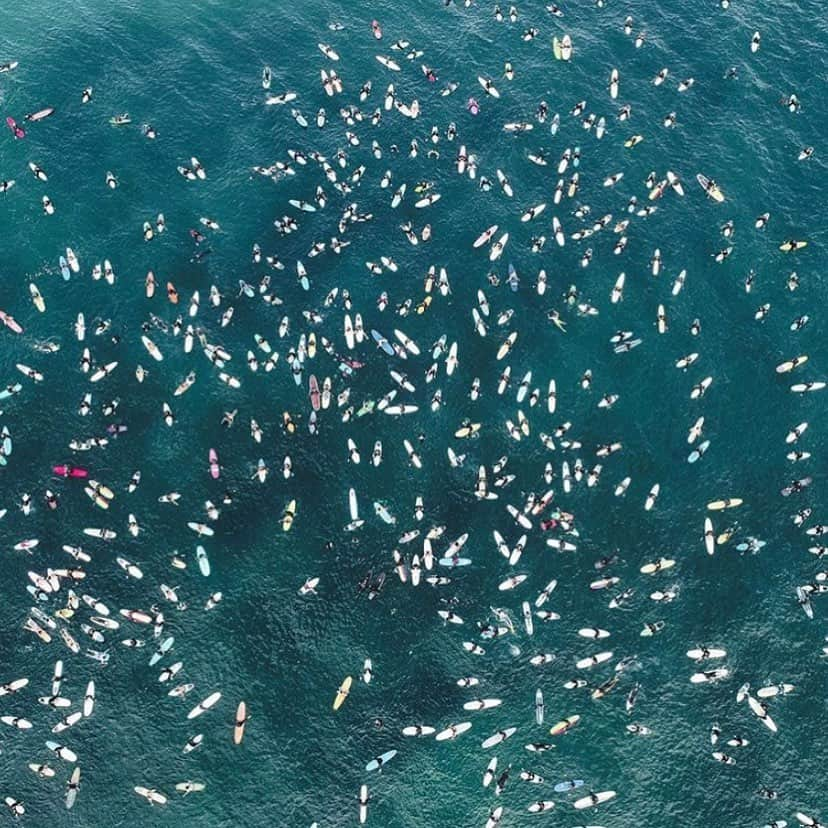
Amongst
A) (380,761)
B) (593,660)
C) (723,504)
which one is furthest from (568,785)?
(723,504)

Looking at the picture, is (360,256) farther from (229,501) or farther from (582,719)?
(582,719)

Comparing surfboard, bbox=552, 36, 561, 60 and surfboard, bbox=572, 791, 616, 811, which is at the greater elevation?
surfboard, bbox=552, 36, 561, 60

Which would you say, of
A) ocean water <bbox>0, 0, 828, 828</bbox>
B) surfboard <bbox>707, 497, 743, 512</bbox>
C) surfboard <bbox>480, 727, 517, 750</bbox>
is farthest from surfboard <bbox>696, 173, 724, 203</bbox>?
surfboard <bbox>480, 727, 517, 750</bbox>

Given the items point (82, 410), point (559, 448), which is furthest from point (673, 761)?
point (82, 410)

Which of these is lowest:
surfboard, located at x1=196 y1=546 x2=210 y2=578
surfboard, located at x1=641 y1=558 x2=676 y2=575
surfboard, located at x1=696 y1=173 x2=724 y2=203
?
surfboard, located at x1=196 y1=546 x2=210 y2=578

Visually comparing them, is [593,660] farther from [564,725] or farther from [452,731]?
[452,731]

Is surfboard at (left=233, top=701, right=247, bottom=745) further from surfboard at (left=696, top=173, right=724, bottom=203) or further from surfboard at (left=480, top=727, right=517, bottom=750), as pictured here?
surfboard at (left=696, top=173, right=724, bottom=203)

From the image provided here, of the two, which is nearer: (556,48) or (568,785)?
(568,785)

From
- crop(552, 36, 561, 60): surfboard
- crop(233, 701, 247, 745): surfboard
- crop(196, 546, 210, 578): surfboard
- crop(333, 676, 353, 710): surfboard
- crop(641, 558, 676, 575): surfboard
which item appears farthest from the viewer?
crop(552, 36, 561, 60): surfboard

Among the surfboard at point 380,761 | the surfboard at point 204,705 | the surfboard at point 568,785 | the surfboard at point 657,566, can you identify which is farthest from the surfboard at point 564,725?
the surfboard at point 204,705
